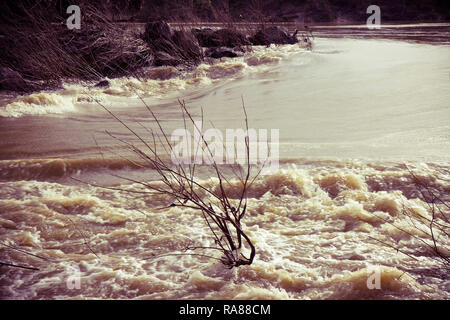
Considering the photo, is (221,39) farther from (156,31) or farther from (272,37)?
(156,31)

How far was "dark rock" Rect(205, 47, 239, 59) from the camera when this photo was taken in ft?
39.9

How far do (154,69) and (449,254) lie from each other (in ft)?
29.2

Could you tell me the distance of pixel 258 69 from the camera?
11273 mm

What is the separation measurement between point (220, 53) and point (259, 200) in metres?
8.46

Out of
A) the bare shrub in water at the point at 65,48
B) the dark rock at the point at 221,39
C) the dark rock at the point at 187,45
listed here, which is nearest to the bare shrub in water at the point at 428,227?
the bare shrub in water at the point at 65,48

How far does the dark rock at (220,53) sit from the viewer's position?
1216 centimetres

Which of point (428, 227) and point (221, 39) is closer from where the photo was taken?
point (428, 227)

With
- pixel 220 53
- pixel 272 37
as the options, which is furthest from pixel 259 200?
pixel 272 37

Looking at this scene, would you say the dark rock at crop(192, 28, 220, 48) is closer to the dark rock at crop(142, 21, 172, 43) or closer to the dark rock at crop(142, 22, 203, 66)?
the dark rock at crop(142, 22, 203, 66)

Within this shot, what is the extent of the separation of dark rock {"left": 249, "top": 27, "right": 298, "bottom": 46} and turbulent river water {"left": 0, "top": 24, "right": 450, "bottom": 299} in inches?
212

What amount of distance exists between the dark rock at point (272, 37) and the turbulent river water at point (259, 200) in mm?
5372

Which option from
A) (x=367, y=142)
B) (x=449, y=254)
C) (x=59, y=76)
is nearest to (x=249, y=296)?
(x=449, y=254)

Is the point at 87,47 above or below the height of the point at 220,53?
above

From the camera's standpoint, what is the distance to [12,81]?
29.5 ft
